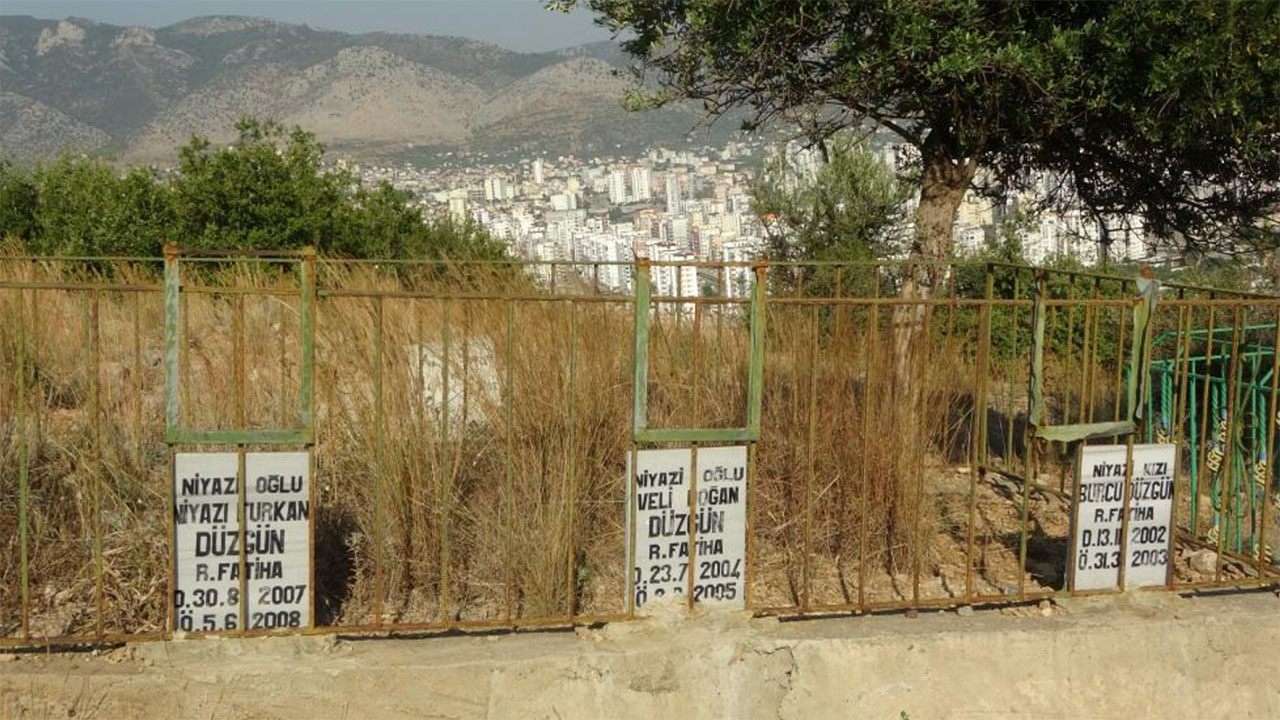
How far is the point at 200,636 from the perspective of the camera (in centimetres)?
464

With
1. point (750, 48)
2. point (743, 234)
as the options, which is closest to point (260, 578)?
point (750, 48)

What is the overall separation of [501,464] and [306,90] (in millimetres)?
63858

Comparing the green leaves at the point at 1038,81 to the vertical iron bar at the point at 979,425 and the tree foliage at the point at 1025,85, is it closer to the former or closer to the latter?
the tree foliage at the point at 1025,85

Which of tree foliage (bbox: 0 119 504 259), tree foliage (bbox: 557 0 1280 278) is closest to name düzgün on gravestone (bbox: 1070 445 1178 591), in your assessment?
tree foliage (bbox: 557 0 1280 278)

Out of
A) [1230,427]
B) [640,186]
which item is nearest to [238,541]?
[1230,427]

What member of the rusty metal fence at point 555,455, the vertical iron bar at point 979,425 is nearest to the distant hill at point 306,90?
the vertical iron bar at point 979,425

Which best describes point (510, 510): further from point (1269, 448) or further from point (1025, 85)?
point (1025, 85)

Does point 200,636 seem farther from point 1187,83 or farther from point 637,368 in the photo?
point 1187,83

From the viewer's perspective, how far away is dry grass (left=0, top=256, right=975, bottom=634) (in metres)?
5.25

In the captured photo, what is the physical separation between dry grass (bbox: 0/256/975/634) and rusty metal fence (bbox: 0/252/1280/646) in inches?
0.6

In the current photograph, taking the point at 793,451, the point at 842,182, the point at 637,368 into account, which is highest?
the point at 842,182

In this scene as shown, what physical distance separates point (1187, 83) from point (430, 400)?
3.90 m

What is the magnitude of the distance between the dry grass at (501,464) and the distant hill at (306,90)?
43.8 m

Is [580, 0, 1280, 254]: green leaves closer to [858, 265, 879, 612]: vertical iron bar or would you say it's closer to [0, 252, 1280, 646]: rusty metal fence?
[0, 252, 1280, 646]: rusty metal fence
